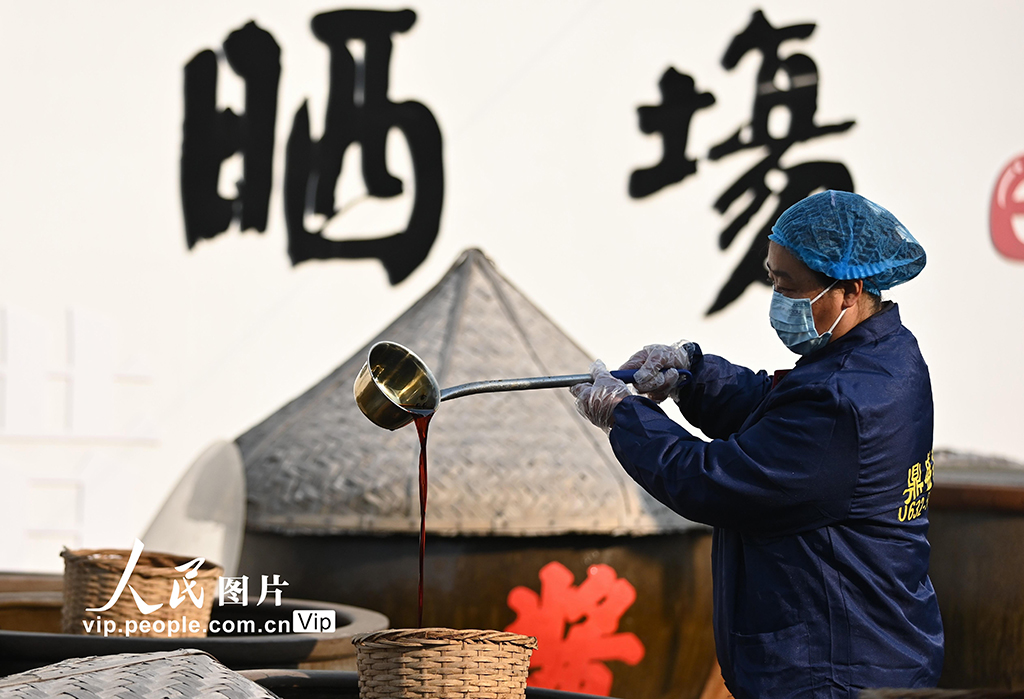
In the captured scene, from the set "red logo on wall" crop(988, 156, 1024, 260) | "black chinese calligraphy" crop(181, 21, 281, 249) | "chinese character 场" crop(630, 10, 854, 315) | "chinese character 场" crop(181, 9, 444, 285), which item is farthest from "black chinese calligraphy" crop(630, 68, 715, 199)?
"black chinese calligraphy" crop(181, 21, 281, 249)

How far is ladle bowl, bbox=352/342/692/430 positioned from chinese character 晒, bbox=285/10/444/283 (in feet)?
8.54

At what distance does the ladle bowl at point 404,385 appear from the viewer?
2162 mm

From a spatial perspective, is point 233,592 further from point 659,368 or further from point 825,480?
point 825,480

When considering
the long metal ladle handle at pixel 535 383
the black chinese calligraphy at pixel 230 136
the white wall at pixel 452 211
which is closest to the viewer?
the long metal ladle handle at pixel 535 383

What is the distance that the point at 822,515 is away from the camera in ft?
5.77

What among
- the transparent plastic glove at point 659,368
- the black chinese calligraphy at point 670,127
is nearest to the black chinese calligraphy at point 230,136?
the black chinese calligraphy at point 670,127

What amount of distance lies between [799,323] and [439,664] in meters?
0.81

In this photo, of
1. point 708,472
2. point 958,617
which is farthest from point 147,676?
point 958,617

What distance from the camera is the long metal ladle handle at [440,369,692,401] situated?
2.10m

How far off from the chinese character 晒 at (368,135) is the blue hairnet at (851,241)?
3.12 m

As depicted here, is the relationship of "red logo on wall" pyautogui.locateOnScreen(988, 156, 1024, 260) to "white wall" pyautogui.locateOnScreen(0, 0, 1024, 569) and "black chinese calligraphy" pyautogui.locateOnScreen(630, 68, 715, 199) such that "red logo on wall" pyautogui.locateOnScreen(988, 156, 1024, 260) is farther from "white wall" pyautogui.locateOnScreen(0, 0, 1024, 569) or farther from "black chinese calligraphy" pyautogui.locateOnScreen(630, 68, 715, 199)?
"black chinese calligraphy" pyautogui.locateOnScreen(630, 68, 715, 199)

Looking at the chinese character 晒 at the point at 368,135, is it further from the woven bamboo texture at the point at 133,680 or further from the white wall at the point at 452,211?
the woven bamboo texture at the point at 133,680

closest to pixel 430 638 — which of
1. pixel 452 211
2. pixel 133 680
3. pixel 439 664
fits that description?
pixel 439 664

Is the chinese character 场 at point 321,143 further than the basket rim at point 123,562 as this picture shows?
Yes
